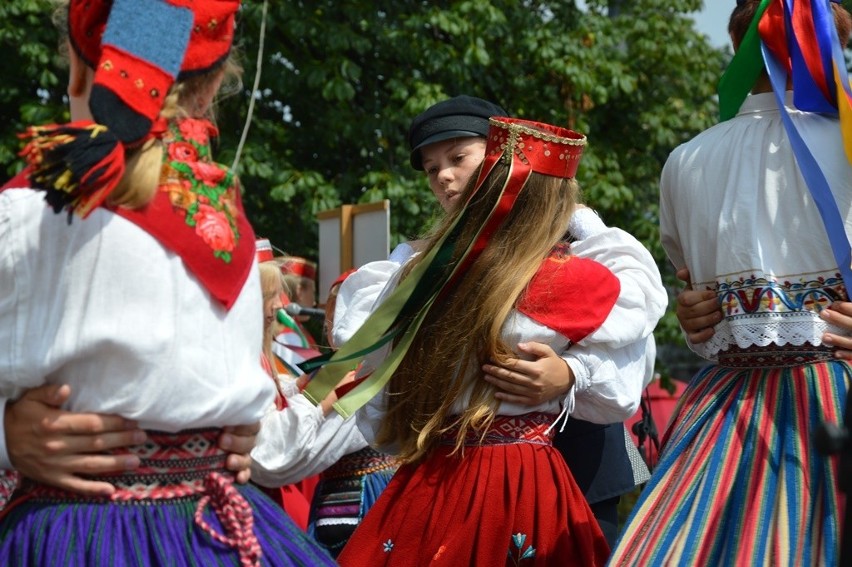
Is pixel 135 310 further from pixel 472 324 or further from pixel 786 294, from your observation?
pixel 786 294

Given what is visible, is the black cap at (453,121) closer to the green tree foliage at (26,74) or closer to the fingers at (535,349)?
the fingers at (535,349)

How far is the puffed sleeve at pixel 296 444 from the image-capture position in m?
4.20

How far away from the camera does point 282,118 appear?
10.1m

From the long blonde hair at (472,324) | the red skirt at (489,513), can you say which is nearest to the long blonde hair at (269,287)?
the long blonde hair at (472,324)

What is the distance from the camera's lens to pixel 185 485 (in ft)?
7.34

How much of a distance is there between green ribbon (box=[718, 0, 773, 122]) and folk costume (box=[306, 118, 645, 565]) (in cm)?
43

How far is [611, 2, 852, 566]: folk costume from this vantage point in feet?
9.18

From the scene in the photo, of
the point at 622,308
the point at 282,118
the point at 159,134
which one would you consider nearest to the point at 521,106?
the point at 282,118

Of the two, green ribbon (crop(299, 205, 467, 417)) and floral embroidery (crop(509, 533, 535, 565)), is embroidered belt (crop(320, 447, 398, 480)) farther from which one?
floral embroidery (crop(509, 533, 535, 565))

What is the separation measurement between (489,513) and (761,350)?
29.6 inches

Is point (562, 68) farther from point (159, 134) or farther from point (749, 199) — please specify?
point (159, 134)

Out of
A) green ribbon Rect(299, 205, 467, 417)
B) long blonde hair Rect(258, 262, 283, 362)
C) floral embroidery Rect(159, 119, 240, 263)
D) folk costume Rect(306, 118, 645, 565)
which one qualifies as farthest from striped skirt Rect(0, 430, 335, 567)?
long blonde hair Rect(258, 262, 283, 362)

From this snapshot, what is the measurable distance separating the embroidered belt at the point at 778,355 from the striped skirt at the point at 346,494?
1.66m

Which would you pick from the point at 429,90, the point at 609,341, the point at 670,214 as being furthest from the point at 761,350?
the point at 429,90
